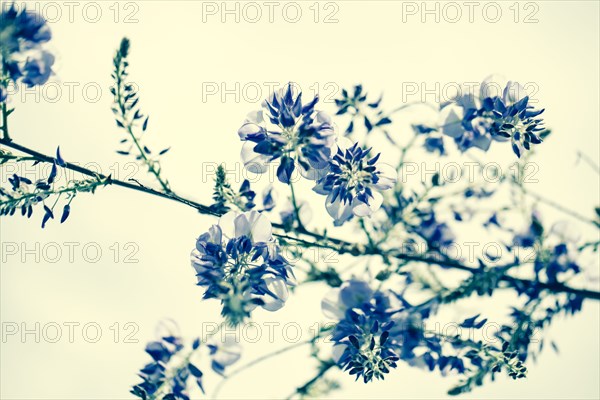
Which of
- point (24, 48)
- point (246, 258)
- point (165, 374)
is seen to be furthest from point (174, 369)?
point (24, 48)

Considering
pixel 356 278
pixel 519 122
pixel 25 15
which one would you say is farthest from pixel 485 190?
pixel 25 15

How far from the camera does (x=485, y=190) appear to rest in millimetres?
2922

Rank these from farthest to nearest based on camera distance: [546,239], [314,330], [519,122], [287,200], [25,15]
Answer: [287,200], [546,239], [314,330], [519,122], [25,15]

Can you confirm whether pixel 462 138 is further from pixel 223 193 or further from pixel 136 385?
pixel 136 385

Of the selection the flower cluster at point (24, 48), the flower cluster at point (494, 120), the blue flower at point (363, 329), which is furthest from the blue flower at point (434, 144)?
the flower cluster at point (24, 48)

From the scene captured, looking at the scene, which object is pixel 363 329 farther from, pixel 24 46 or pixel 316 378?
pixel 24 46

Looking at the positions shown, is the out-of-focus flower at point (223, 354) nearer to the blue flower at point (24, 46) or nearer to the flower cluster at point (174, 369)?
the flower cluster at point (174, 369)

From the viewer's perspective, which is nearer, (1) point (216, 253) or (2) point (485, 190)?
(1) point (216, 253)

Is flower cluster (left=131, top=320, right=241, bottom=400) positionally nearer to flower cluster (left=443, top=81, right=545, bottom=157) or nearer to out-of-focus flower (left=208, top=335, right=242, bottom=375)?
out-of-focus flower (left=208, top=335, right=242, bottom=375)

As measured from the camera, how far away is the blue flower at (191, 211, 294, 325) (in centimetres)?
166

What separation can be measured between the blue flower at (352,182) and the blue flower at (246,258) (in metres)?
0.24

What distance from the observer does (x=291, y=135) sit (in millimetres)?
1698

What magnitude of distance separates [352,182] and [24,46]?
43.1 inches

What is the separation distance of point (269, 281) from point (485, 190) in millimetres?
1653
